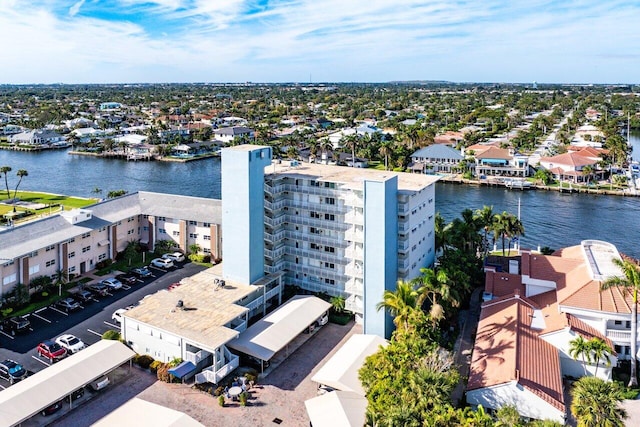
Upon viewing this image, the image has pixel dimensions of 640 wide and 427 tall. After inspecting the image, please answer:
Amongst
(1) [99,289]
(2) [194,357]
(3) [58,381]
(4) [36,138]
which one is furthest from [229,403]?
(4) [36,138]

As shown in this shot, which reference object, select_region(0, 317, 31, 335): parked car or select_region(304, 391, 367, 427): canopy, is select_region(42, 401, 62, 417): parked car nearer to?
select_region(0, 317, 31, 335): parked car

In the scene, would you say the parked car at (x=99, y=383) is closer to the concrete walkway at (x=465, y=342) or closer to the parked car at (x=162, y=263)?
the parked car at (x=162, y=263)

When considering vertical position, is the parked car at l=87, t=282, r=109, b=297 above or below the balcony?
above

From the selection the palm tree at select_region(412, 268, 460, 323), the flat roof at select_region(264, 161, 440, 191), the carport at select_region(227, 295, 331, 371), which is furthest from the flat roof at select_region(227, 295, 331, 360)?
the flat roof at select_region(264, 161, 440, 191)

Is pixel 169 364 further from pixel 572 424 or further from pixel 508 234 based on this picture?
pixel 508 234

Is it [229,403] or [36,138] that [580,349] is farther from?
[36,138]

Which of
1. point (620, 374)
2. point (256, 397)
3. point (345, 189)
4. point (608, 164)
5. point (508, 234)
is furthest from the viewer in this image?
point (608, 164)

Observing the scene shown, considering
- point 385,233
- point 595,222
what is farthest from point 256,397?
point 595,222
